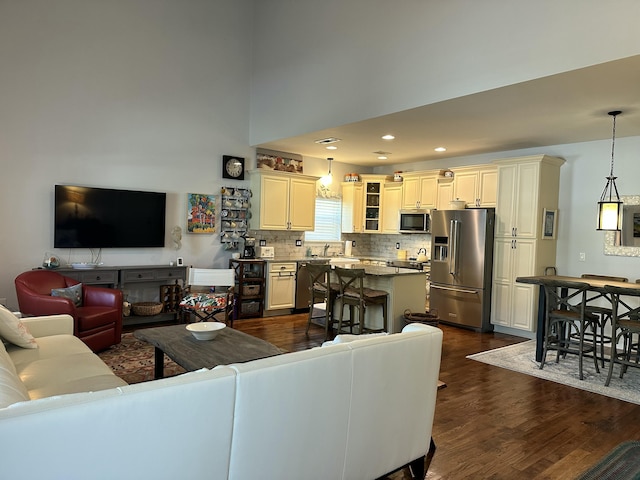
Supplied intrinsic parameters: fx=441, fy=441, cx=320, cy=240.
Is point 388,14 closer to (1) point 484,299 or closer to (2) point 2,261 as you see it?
(1) point 484,299

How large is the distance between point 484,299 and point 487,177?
1.82 meters

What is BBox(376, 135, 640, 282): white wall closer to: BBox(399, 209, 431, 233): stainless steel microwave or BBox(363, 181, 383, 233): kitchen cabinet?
BBox(399, 209, 431, 233): stainless steel microwave

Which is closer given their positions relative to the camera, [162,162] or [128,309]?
[128,309]

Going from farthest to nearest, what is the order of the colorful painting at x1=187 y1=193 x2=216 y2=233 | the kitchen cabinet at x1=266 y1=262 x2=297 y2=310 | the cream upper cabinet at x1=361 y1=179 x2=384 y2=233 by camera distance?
the cream upper cabinet at x1=361 y1=179 x2=384 y2=233 → the kitchen cabinet at x1=266 y1=262 x2=297 y2=310 → the colorful painting at x1=187 y1=193 x2=216 y2=233

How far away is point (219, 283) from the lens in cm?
589

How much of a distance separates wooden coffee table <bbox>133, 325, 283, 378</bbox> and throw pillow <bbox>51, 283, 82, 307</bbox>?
165 cm

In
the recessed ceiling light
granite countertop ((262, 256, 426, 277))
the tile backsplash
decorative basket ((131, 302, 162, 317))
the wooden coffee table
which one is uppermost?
the recessed ceiling light

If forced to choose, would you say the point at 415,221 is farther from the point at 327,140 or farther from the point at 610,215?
the point at 610,215

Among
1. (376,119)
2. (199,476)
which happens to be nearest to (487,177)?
(376,119)

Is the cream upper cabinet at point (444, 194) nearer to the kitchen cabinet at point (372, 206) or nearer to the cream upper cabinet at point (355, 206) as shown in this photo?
the kitchen cabinet at point (372, 206)

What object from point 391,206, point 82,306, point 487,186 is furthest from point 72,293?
point 487,186

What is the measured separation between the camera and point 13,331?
2.96 m

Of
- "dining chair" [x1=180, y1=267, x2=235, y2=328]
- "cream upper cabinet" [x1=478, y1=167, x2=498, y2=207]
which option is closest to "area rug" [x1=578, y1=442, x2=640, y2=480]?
"dining chair" [x1=180, y1=267, x2=235, y2=328]

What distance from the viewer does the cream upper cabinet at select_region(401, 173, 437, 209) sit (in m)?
7.48
